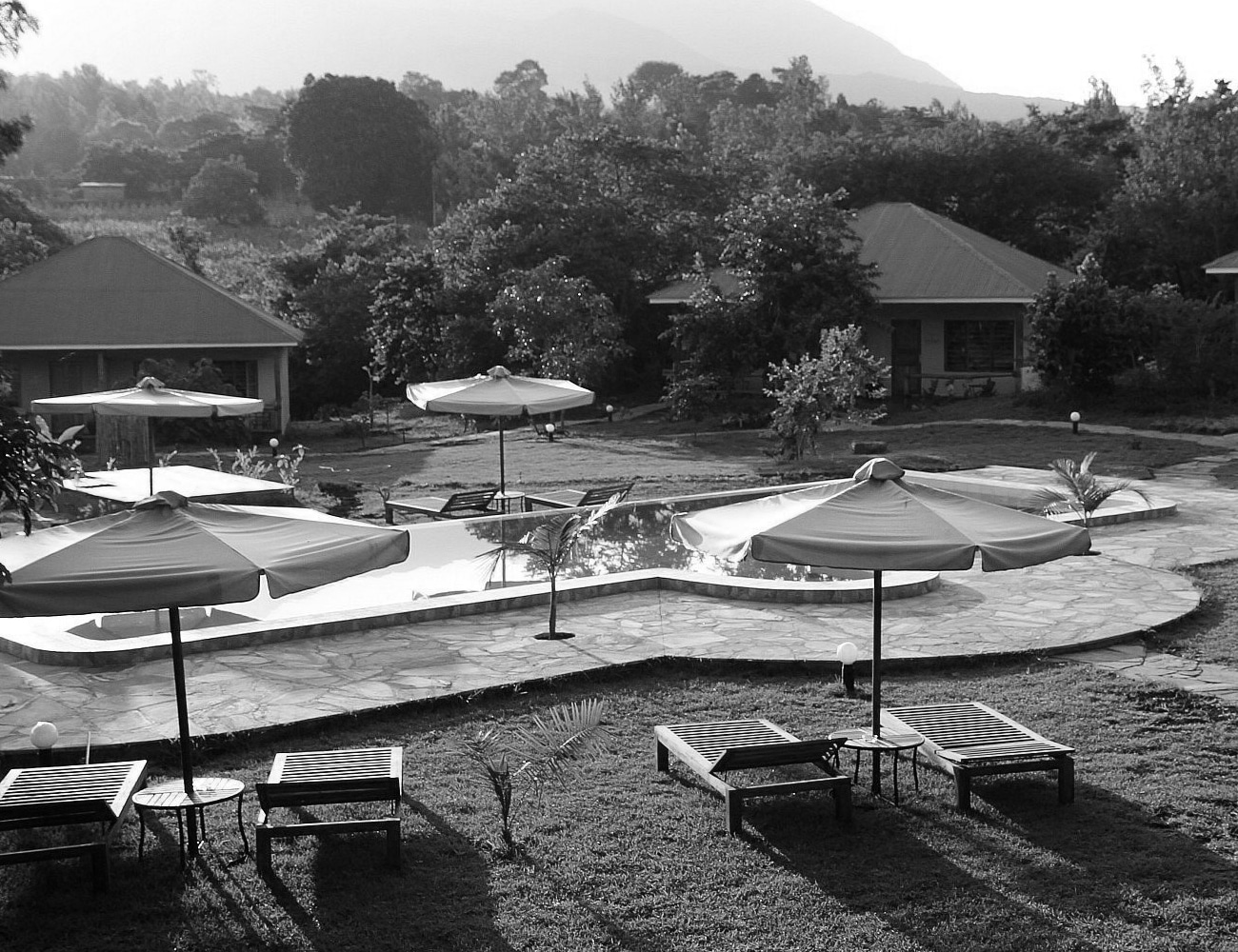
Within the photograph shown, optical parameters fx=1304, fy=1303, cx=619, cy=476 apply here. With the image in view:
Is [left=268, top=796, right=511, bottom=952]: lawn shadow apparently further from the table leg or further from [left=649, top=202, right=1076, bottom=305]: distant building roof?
[left=649, top=202, right=1076, bottom=305]: distant building roof

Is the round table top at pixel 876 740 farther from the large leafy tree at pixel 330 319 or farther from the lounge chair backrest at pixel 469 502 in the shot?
the large leafy tree at pixel 330 319

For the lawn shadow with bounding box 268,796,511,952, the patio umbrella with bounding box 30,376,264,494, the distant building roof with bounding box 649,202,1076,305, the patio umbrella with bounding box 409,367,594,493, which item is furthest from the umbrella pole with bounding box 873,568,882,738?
the distant building roof with bounding box 649,202,1076,305

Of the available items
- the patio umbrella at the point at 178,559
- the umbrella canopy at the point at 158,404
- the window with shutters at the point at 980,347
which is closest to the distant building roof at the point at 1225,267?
the window with shutters at the point at 980,347

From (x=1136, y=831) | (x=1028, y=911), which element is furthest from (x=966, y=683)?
(x=1028, y=911)

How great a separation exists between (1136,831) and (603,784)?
2901mm

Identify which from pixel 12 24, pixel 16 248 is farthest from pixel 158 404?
pixel 16 248

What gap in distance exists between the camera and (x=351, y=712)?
876 centimetres

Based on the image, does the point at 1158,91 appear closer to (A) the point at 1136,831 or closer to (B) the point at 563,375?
(B) the point at 563,375

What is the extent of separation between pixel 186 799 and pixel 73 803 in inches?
21.1

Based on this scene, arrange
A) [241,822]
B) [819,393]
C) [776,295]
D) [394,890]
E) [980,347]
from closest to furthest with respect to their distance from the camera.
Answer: [394,890] < [241,822] < [819,393] < [776,295] < [980,347]

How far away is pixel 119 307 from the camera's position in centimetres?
3375

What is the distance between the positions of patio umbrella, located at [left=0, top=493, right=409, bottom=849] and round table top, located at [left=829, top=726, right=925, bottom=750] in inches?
109

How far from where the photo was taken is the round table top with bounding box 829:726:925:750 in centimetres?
737

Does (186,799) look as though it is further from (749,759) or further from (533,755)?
(749,759)
